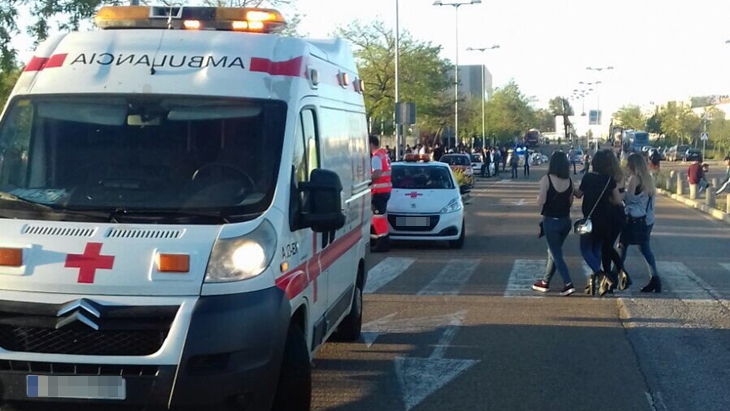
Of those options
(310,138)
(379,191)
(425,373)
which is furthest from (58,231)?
(379,191)

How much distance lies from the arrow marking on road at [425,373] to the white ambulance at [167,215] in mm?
872

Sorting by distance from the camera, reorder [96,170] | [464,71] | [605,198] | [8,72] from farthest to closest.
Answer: [464,71]
[8,72]
[605,198]
[96,170]

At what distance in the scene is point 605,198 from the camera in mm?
12047

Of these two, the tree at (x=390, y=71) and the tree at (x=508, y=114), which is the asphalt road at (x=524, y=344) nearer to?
the tree at (x=390, y=71)

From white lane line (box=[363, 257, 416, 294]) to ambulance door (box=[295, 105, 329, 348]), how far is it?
213 inches

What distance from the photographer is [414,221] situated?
17531 mm

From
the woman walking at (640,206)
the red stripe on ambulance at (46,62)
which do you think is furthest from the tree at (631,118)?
the red stripe on ambulance at (46,62)

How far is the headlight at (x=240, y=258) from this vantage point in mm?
5371

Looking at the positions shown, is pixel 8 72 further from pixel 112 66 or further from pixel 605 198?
pixel 112 66

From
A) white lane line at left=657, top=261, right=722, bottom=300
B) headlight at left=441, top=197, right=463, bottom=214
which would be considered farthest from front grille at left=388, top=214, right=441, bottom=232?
white lane line at left=657, top=261, right=722, bottom=300

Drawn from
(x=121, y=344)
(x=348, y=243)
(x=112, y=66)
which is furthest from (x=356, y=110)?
(x=121, y=344)

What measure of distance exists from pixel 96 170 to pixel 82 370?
1.33 m

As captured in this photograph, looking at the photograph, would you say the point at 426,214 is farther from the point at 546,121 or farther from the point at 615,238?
the point at 546,121

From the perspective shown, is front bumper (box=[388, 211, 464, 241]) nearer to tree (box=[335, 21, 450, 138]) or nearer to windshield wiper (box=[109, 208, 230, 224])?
windshield wiper (box=[109, 208, 230, 224])
